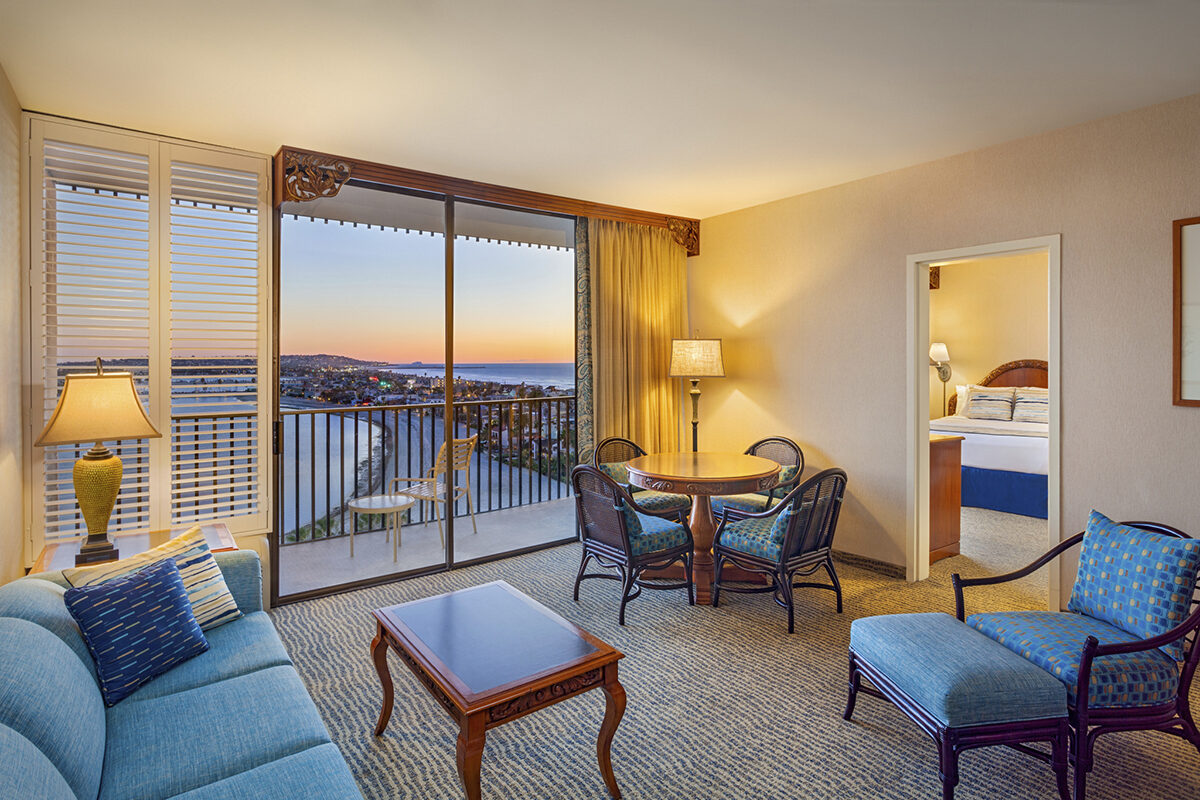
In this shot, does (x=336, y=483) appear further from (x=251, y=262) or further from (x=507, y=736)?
(x=507, y=736)

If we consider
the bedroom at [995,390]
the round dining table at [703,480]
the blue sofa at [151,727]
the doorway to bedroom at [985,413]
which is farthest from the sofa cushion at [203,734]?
the bedroom at [995,390]

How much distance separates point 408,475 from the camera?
5.59m

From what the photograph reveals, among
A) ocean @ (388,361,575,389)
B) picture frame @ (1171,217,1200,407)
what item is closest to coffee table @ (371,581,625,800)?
picture frame @ (1171,217,1200,407)

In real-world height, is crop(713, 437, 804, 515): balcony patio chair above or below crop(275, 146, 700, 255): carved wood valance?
below

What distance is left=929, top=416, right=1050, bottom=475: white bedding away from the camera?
17.9 feet

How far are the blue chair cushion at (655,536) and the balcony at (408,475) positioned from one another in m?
1.51

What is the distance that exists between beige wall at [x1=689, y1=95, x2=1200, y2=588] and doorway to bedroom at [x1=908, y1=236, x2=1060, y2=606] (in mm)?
87

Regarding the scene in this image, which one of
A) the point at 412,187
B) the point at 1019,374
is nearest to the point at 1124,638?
the point at 412,187

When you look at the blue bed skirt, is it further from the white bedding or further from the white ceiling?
the white ceiling

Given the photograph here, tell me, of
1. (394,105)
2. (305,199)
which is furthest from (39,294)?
(394,105)

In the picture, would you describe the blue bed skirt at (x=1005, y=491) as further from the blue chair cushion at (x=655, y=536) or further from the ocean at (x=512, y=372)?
the ocean at (x=512, y=372)

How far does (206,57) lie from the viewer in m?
2.40

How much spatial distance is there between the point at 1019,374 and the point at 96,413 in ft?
27.4

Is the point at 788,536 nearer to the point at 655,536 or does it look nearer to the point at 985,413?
the point at 655,536
